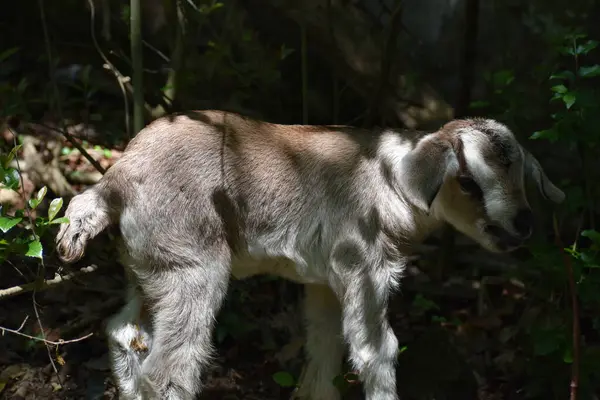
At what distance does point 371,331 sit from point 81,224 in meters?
1.57

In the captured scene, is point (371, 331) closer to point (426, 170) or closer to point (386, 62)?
point (426, 170)

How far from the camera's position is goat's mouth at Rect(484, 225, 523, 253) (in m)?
4.32

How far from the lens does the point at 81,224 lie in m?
4.20

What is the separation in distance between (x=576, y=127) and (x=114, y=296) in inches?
127

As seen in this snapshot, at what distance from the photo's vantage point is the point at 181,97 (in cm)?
550

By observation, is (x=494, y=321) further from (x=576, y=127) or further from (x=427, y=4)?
(x=427, y=4)

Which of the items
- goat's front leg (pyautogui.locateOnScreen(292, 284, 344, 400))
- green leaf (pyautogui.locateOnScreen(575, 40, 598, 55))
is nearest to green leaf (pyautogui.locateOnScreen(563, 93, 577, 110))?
green leaf (pyautogui.locateOnScreen(575, 40, 598, 55))

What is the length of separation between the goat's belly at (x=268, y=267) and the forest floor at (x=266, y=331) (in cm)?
76

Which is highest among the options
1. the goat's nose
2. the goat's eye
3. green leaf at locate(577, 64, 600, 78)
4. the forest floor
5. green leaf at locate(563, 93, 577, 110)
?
green leaf at locate(577, 64, 600, 78)

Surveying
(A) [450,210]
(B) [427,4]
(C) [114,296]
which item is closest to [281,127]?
(A) [450,210]

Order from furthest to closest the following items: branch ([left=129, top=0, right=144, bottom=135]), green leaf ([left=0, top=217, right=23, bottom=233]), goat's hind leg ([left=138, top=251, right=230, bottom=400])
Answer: branch ([left=129, top=0, right=144, bottom=135])
goat's hind leg ([left=138, top=251, right=230, bottom=400])
green leaf ([left=0, top=217, right=23, bottom=233])

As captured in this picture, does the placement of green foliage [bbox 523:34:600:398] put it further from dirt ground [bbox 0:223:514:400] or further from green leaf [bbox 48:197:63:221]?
green leaf [bbox 48:197:63:221]

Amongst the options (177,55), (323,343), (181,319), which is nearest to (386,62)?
(177,55)

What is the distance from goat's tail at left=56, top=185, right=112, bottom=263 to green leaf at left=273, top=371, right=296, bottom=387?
1.53 metres
